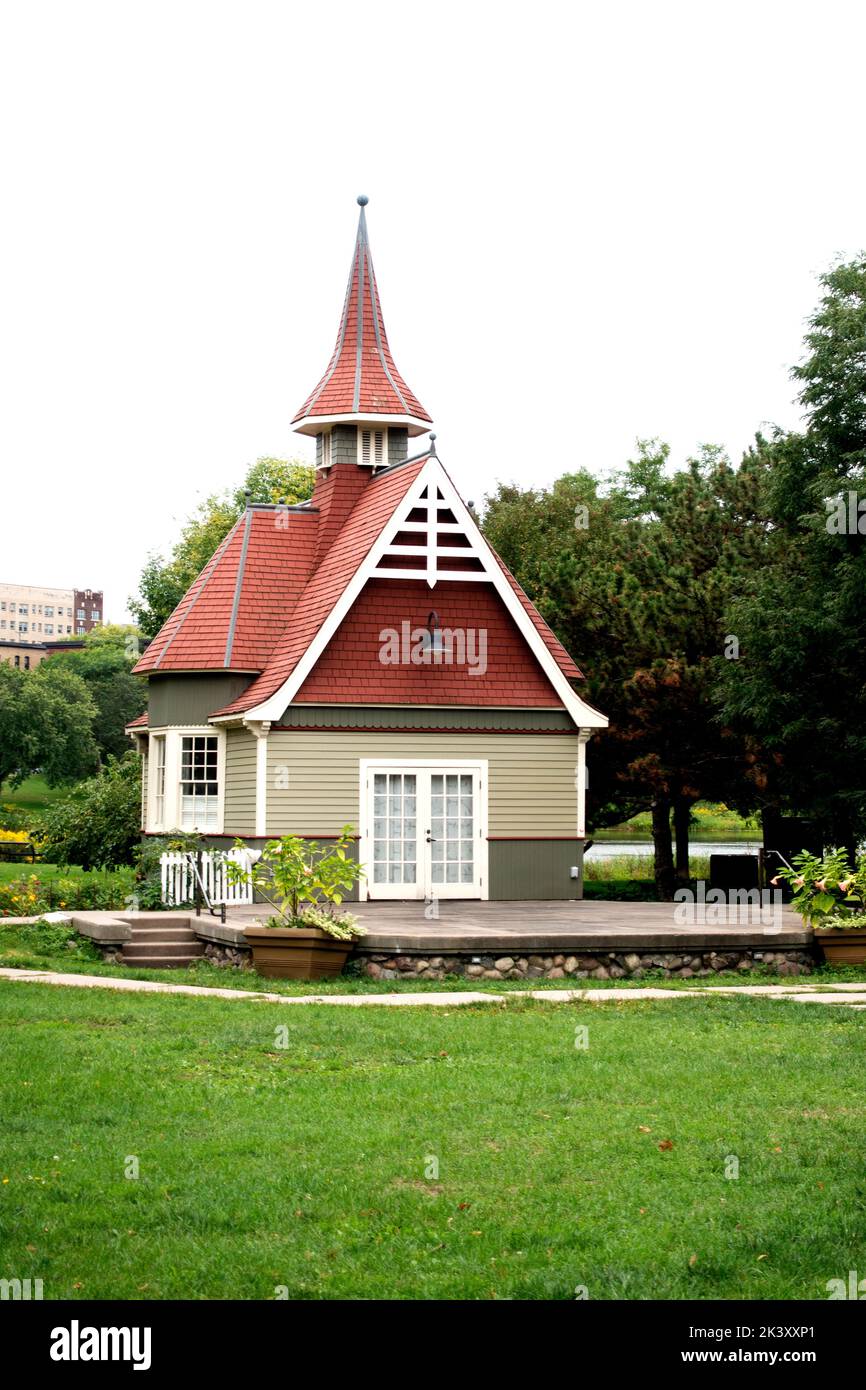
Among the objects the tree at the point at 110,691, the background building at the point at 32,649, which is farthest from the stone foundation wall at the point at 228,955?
the background building at the point at 32,649

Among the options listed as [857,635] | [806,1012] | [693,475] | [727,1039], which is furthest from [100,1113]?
[693,475]

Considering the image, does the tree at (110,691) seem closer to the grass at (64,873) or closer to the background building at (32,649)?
the background building at (32,649)

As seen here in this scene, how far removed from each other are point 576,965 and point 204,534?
1747 inches

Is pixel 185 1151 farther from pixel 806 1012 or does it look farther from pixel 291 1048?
pixel 806 1012

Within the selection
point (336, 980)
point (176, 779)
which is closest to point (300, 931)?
point (336, 980)

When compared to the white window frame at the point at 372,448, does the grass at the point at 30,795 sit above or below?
below

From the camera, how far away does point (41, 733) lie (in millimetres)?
85000

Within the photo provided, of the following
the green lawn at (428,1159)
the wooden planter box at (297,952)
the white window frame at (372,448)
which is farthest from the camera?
the white window frame at (372,448)

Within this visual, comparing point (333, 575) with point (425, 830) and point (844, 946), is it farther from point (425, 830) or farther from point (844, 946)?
point (844, 946)

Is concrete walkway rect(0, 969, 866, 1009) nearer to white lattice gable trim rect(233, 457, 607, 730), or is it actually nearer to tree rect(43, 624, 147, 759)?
white lattice gable trim rect(233, 457, 607, 730)

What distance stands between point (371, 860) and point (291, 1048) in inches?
453

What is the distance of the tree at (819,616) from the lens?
2623 centimetres

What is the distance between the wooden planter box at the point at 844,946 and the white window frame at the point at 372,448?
1305 cm

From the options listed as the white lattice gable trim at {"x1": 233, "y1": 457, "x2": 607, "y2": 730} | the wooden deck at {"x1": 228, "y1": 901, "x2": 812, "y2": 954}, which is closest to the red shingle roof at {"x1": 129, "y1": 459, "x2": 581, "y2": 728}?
the white lattice gable trim at {"x1": 233, "y1": 457, "x2": 607, "y2": 730}
